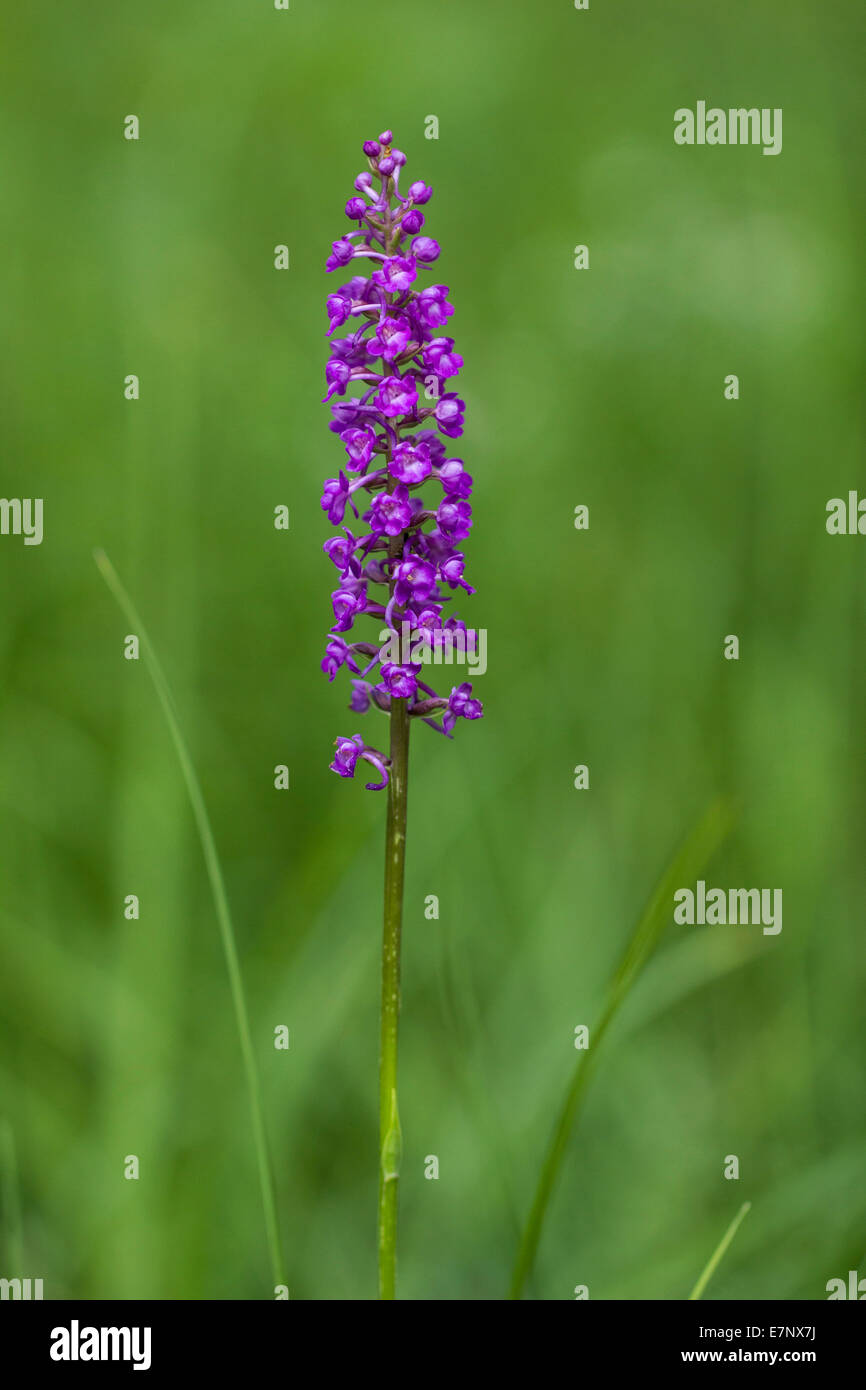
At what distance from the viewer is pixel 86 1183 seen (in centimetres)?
453

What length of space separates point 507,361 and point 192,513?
2.24 metres

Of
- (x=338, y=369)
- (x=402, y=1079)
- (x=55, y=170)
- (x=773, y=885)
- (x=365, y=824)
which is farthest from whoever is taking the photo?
(x=55, y=170)

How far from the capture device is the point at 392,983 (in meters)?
2.99

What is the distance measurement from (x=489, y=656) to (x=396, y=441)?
3.79 meters

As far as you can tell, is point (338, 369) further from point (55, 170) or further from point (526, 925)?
point (55, 170)

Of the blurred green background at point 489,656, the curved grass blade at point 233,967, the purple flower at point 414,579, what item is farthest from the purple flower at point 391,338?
the blurred green background at point 489,656

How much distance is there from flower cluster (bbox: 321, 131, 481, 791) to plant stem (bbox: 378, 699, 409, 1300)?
12cm

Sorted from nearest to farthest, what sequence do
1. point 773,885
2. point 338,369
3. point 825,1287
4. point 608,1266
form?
point 338,369
point 825,1287
point 608,1266
point 773,885

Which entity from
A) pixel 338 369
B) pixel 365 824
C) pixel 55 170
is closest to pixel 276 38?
pixel 55 170

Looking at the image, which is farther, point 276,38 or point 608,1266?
point 276,38

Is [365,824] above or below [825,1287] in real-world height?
above

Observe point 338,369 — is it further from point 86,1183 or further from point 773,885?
point 773,885

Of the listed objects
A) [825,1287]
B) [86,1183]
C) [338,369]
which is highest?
[338,369]

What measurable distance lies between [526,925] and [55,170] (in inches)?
234
